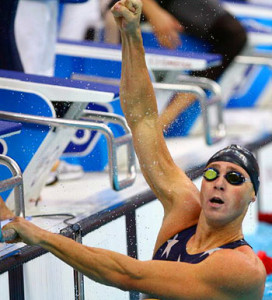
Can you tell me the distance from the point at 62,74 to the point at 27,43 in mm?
338

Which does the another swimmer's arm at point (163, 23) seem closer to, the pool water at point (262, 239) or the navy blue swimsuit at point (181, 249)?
the pool water at point (262, 239)

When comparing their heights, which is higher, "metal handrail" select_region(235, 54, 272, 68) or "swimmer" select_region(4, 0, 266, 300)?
"swimmer" select_region(4, 0, 266, 300)

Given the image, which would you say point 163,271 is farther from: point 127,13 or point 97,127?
point 97,127

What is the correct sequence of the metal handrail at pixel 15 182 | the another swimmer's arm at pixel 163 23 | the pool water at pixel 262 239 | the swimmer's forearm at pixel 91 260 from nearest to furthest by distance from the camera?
the swimmer's forearm at pixel 91 260, the metal handrail at pixel 15 182, the another swimmer's arm at pixel 163 23, the pool water at pixel 262 239

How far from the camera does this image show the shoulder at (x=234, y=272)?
2.14 metres

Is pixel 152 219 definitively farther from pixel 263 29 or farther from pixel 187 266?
pixel 263 29

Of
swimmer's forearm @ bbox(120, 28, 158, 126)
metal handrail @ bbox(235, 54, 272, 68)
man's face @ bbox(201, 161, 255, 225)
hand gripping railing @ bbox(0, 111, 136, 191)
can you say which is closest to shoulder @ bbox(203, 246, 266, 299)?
man's face @ bbox(201, 161, 255, 225)

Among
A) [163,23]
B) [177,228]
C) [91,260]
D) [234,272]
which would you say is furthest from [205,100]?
[91,260]

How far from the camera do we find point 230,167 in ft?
7.64

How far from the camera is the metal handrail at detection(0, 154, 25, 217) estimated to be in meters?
2.44

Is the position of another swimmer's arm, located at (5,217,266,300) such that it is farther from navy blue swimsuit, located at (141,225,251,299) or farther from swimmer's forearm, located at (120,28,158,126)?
swimmer's forearm, located at (120,28,158,126)

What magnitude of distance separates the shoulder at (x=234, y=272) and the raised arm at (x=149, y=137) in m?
0.32

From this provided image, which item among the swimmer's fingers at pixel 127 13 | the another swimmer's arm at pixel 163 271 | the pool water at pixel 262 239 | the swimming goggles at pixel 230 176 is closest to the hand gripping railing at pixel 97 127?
the swimmer's fingers at pixel 127 13

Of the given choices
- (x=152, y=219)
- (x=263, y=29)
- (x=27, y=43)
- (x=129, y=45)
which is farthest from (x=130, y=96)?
(x=263, y=29)
